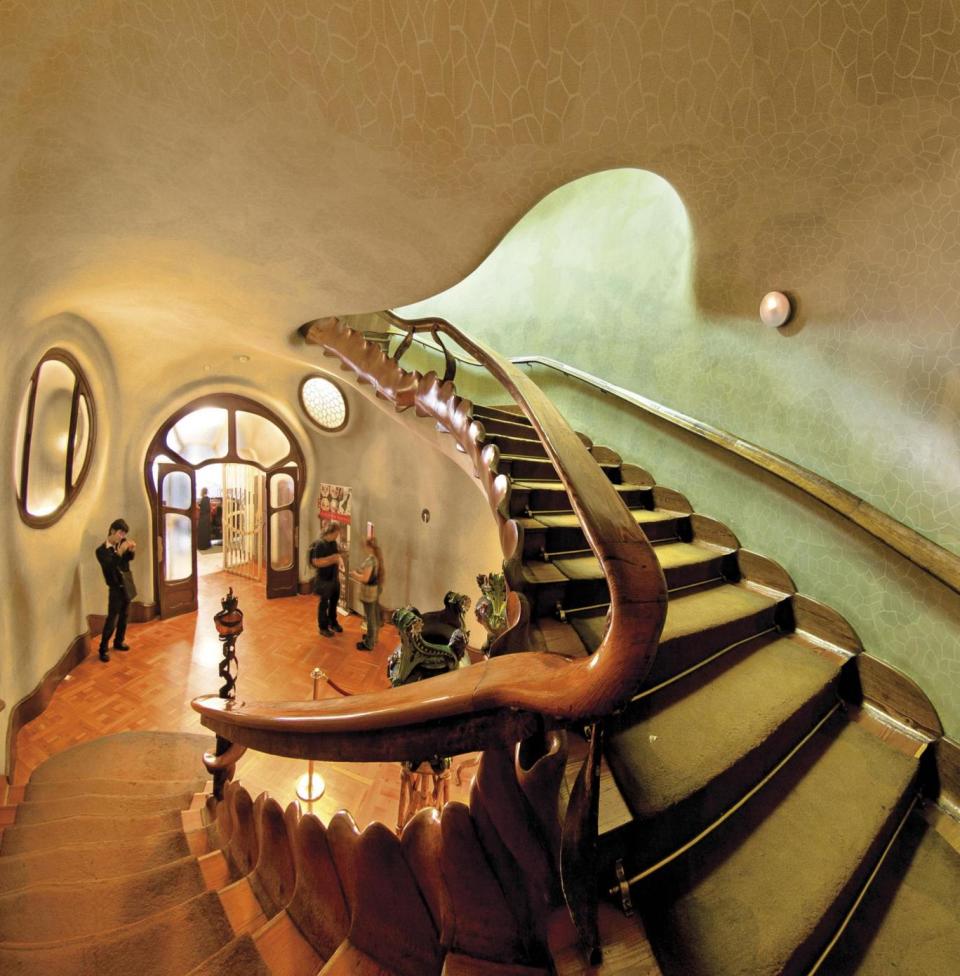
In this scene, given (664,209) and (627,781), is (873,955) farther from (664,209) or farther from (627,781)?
(664,209)

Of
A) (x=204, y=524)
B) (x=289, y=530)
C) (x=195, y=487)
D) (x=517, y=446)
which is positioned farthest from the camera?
(x=204, y=524)

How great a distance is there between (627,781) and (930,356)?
7.60 ft

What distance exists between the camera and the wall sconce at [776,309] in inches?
90.7

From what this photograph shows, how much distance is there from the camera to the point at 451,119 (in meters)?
1.56

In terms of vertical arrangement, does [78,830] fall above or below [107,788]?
above

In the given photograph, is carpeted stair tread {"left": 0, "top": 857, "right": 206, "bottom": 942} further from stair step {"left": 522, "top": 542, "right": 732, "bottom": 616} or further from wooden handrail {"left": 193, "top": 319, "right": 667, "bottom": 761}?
stair step {"left": 522, "top": 542, "right": 732, "bottom": 616}

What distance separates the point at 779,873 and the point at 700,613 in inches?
34.7

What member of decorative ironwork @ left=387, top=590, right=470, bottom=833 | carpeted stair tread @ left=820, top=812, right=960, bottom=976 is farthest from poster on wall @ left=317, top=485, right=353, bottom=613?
carpeted stair tread @ left=820, top=812, right=960, bottom=976

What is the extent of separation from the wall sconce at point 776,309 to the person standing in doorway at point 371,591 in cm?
497

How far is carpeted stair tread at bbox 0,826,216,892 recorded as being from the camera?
1736 mm

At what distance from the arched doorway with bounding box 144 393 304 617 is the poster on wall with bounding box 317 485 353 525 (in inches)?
19.0

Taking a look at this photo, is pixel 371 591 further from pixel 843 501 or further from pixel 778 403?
pixel 843 501

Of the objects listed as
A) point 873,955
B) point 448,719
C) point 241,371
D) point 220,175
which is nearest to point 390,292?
point 220,175

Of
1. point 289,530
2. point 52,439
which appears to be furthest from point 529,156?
point 289,530
